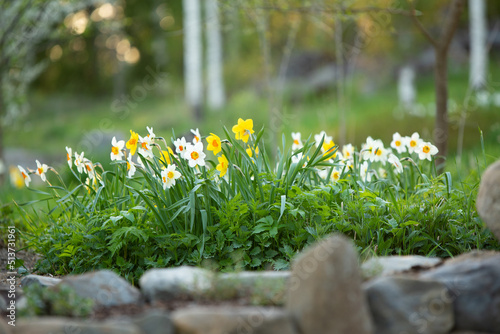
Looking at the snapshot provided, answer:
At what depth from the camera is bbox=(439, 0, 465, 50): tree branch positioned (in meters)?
3.55

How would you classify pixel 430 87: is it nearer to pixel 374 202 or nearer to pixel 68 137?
pixel 68 137

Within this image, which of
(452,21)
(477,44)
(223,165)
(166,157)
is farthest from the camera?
(477,44)

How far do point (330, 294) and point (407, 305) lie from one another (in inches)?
13.3

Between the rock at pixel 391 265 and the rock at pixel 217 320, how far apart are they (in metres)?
0.53

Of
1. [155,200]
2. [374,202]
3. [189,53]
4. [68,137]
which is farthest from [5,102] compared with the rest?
[374,202]

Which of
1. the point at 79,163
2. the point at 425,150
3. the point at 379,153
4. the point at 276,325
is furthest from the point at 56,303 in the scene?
the point at 425,150

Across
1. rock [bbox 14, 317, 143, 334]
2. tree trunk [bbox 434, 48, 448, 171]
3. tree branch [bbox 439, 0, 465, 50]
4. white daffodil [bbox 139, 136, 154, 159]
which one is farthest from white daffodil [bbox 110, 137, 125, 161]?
tree branch [bbox 439, 0, 465, 50]

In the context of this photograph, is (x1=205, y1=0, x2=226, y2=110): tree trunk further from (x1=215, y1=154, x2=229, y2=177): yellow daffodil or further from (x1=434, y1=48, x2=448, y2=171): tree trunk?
(x1=215, y1=154, x2=229, y2=177): yellow daffodil

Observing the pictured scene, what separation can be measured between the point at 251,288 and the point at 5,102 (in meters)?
7.92

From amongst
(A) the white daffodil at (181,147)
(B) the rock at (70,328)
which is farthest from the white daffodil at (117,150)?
(B) the rock at (70,328)

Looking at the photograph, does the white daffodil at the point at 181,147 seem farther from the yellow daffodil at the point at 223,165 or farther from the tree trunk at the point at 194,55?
the tree trunk at the point at 194,55

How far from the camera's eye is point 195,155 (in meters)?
2.47

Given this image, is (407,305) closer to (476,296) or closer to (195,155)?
(476,296)

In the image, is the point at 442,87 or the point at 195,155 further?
the point at 442,87
